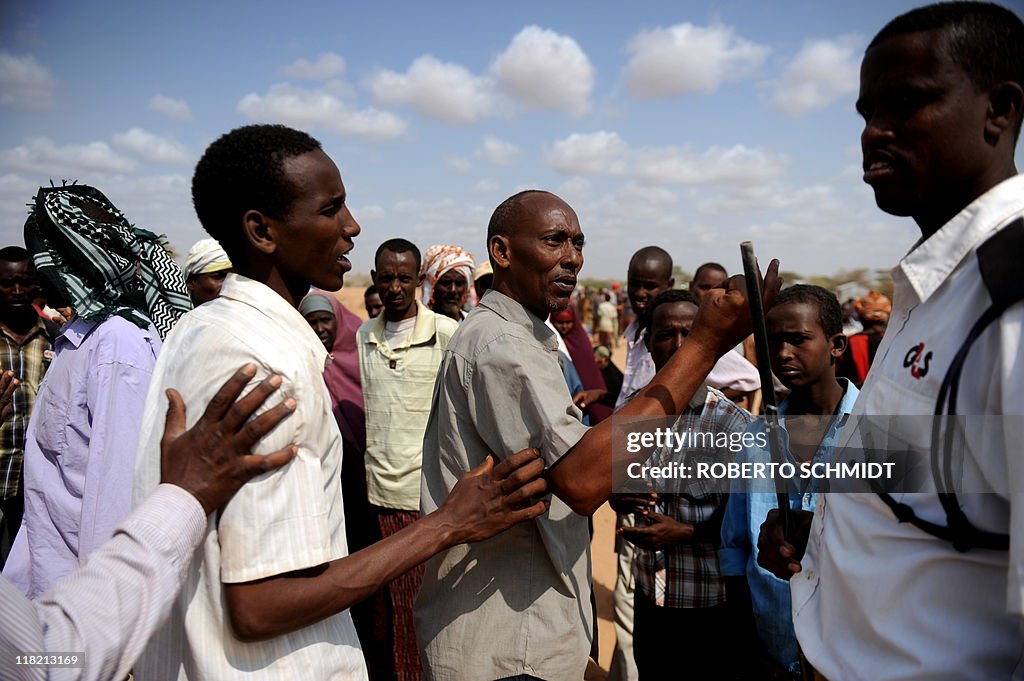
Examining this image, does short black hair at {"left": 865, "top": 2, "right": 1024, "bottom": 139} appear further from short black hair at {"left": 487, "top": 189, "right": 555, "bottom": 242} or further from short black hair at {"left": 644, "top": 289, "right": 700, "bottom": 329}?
short black hair at {"left": 644, "top": 289, "right": 700, "bottom": 329}

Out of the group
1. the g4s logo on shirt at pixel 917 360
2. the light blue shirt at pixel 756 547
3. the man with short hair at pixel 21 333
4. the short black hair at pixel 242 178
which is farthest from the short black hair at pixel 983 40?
the man with short hair at pixel 21 333

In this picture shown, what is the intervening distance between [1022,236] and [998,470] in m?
0.39

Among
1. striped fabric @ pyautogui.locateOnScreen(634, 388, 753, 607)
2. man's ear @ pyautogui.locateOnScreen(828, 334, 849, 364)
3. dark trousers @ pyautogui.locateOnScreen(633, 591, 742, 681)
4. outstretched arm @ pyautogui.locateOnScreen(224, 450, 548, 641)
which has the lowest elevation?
dark trousers @ pyautogui.locateOnScreen(633, 591, 742, 681)

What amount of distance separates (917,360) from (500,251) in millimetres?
1697

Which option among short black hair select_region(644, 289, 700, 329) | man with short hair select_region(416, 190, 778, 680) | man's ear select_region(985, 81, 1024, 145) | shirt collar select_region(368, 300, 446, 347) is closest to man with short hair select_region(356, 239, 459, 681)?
shirt collar select_region(368, 300, 446, 347)

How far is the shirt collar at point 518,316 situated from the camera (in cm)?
244

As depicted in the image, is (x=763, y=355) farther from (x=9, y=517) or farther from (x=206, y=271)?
(x=9, y=517)

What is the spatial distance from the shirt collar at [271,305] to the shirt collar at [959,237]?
1306mm

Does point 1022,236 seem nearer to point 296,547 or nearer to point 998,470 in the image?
point 998,470

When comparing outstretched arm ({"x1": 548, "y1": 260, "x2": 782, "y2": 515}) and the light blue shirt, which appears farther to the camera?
the light blue shirt

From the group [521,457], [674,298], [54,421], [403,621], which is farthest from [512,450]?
[403,621]

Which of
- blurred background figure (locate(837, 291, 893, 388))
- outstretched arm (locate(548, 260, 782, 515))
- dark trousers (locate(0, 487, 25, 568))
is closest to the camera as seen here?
outstretched arm (locate(548, 260, 782, 515))

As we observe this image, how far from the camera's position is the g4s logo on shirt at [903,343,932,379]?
1238mm

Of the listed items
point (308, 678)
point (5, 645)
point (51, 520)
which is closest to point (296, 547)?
point (308, 678)
